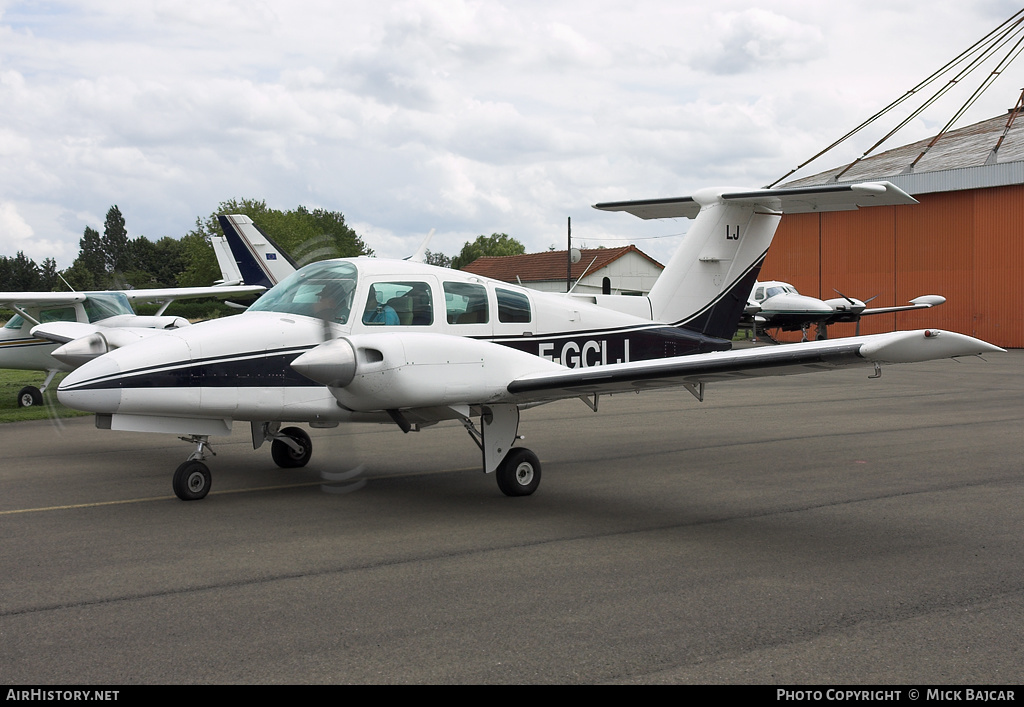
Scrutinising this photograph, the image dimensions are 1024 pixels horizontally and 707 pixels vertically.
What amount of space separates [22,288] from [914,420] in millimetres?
75193

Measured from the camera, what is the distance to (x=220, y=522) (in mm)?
7316

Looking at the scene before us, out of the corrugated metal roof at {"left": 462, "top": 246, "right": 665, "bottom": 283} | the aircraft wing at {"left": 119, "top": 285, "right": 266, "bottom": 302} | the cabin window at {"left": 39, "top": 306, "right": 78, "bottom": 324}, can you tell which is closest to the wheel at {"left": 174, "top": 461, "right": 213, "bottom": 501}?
the cabin window at {"left": 39, "top": 306, "right": 78, "bottom": 324}

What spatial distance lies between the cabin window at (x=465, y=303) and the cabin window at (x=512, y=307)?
19 centimetres

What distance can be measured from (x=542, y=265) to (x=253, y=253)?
47511mm

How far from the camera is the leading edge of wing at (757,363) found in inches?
235

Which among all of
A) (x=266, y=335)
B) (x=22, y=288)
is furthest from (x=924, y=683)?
(x=22, y=288)

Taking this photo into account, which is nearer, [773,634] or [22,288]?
[773,634]

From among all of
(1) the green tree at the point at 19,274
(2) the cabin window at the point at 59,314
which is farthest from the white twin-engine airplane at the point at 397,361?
(1) the green tree at the point at 19,274

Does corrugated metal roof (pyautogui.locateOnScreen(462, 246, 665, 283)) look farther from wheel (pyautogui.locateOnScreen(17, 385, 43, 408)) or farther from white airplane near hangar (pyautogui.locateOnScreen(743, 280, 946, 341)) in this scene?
wheel (pyautogui.locateOnScreen(17, 385, 43, 408))

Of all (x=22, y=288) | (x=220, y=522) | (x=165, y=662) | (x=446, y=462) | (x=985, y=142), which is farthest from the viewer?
(x=22, y=288)

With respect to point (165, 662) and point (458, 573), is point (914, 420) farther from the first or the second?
point (165, 662)

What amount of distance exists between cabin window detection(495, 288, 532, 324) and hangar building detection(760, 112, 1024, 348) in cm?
3014

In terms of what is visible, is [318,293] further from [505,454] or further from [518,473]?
[518,473]

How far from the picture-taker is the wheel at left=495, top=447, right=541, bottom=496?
8305 millimetres
